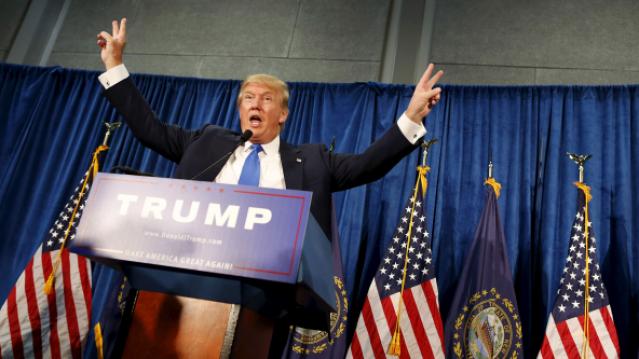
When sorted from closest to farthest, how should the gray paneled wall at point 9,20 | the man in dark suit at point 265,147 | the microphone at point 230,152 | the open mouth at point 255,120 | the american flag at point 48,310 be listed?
the microphone at point 230,152
the man in dark suit at point 265,147
the open mouth at point 255,120
the american flag at point 48,310
the gray paneled wall at point 9,20

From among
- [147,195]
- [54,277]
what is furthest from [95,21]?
[147,195]

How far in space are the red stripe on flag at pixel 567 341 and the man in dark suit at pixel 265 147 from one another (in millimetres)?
1370

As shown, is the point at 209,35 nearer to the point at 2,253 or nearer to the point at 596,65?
the point at 2,253

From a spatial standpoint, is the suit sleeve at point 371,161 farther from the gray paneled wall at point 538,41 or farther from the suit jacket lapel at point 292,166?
the gray paneled wall at point 538,41

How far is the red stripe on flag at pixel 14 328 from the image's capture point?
324 cm

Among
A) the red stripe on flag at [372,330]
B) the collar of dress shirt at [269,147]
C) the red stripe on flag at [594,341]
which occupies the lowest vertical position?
the red stripe on flag at [372,330]

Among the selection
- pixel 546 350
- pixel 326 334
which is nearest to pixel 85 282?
pixel 326 334

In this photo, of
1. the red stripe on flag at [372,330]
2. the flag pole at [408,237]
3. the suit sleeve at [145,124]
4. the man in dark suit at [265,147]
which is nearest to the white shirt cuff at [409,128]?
the man in dark suit at [265,147]

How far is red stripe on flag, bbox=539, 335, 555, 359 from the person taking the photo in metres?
2.83

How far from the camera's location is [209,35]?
5102 mm

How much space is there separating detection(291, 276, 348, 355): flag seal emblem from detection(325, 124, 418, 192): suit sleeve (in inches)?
45.6

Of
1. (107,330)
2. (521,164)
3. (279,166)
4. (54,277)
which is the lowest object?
(107,330)

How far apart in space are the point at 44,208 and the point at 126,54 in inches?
64.6

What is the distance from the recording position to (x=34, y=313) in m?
3.33
